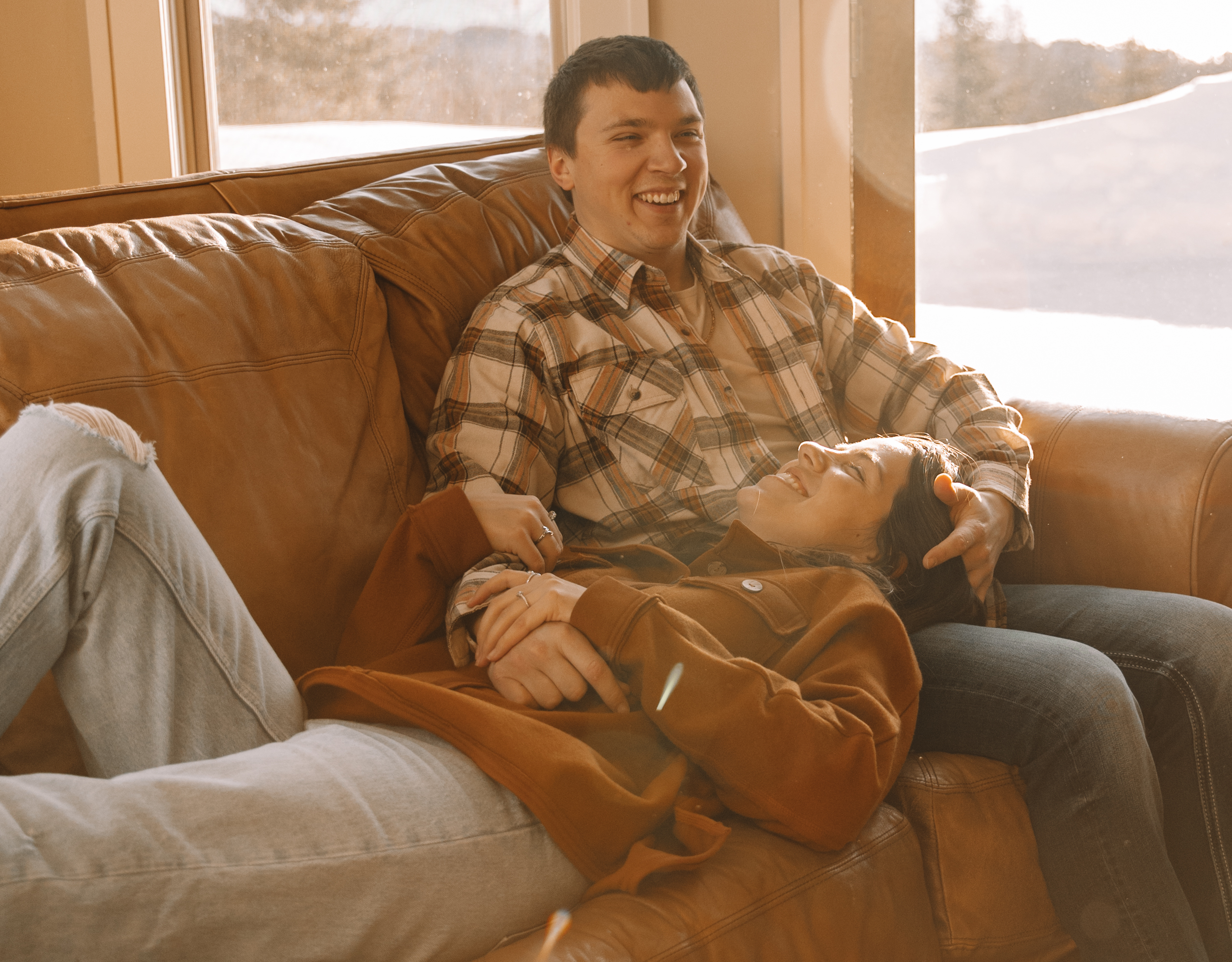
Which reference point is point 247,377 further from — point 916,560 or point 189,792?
point 916,560

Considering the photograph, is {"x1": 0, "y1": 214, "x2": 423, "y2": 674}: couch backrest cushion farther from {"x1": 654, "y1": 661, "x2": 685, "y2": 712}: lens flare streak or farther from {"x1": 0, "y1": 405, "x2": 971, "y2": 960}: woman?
{"x1": 654, "y1": 661, "x2": 685, "y2": 712}: lens flare streak

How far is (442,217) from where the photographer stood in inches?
62.2

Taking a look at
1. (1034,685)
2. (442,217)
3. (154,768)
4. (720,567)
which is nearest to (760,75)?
(442,217)

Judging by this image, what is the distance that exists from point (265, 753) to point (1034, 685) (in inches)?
32.5

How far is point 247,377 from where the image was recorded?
1280mm

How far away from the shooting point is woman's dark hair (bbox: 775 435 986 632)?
1.31m

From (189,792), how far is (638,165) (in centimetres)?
114

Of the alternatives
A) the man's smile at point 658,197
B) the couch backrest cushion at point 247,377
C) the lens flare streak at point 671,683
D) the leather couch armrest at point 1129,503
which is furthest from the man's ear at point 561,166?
the lens flare streak at point 671,683

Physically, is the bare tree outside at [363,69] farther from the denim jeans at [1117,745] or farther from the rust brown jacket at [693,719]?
the denim jeans at [1117,745]

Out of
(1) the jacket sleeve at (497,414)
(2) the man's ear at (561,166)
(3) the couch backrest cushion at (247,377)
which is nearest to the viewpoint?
(3) the couch backrest cushion at (247,377)

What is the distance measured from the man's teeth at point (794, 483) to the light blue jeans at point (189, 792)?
1.99 ft

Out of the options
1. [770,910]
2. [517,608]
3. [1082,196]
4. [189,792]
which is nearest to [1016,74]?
[1082,196]

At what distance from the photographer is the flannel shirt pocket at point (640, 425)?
1.49 metres

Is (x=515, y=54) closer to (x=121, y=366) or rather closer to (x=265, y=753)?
(x=121, y=366)
